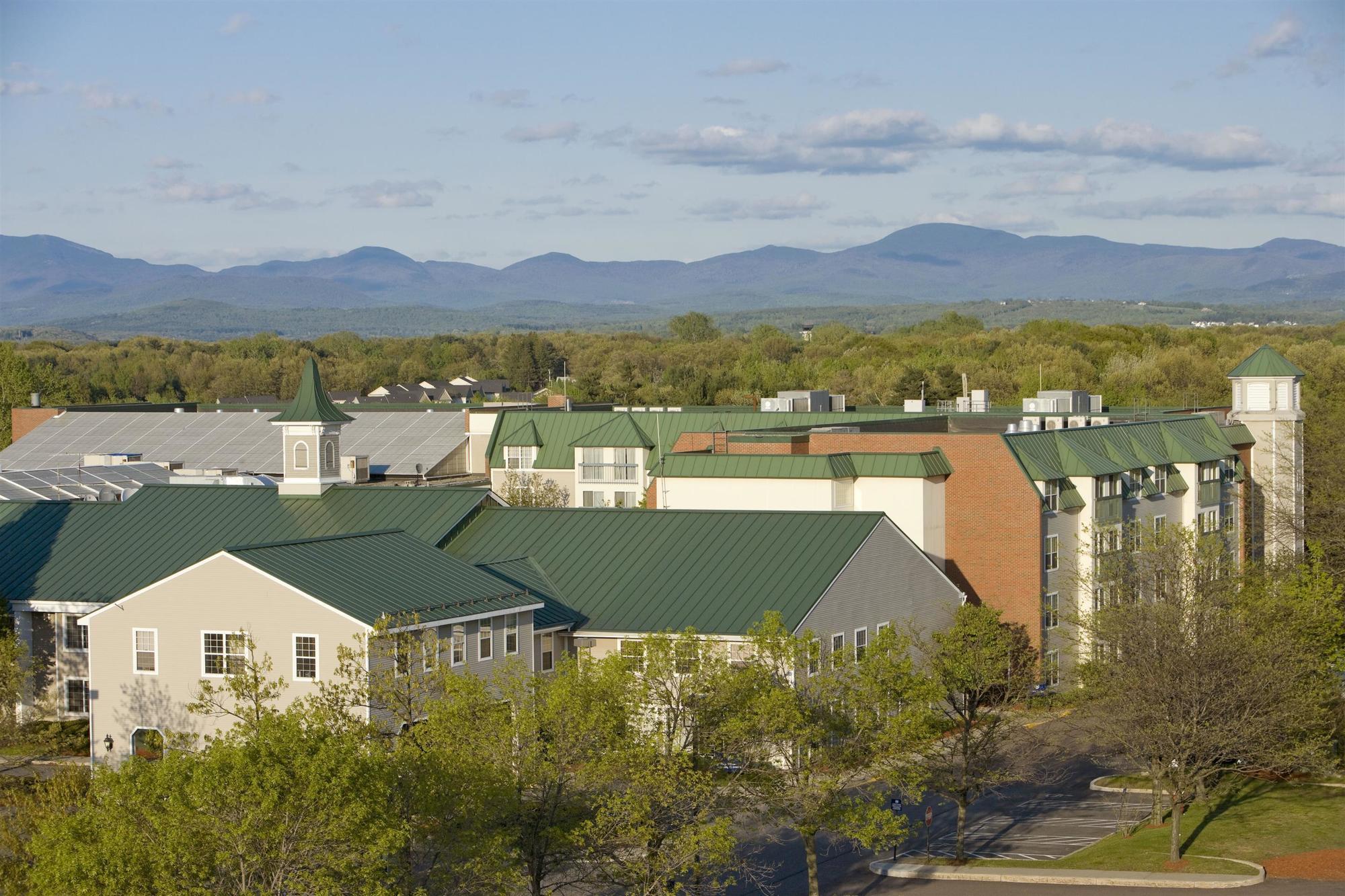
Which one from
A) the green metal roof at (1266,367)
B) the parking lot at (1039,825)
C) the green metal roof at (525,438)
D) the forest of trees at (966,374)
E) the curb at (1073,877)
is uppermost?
the forest of trees at (966,374)

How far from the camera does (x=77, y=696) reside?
49125 millimetres

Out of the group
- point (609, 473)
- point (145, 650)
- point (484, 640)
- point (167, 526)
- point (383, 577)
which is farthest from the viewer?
point (609, 473)

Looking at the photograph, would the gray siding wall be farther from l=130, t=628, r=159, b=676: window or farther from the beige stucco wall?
l=130, t=628, r=159, b=676: window

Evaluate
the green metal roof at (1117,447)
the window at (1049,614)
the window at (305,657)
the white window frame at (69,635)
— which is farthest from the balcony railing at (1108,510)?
the white window frame at (69,635)

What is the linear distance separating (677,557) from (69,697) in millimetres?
17580

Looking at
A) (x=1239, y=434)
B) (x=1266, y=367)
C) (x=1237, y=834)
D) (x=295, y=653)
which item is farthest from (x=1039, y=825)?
(x=1266, y=367)

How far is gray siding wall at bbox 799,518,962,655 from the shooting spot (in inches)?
1773

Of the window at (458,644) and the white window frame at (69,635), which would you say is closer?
the window at (458,644)

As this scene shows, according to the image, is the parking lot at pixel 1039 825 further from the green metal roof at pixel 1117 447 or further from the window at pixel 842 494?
the green metal roof at pixel 1117 447

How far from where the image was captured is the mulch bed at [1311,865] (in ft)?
119

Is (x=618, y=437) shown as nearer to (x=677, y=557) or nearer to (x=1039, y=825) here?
(x=677, y=557)

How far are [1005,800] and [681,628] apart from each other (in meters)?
9.26

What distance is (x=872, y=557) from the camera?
4709cm

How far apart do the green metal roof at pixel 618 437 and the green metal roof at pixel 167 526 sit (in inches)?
1135
